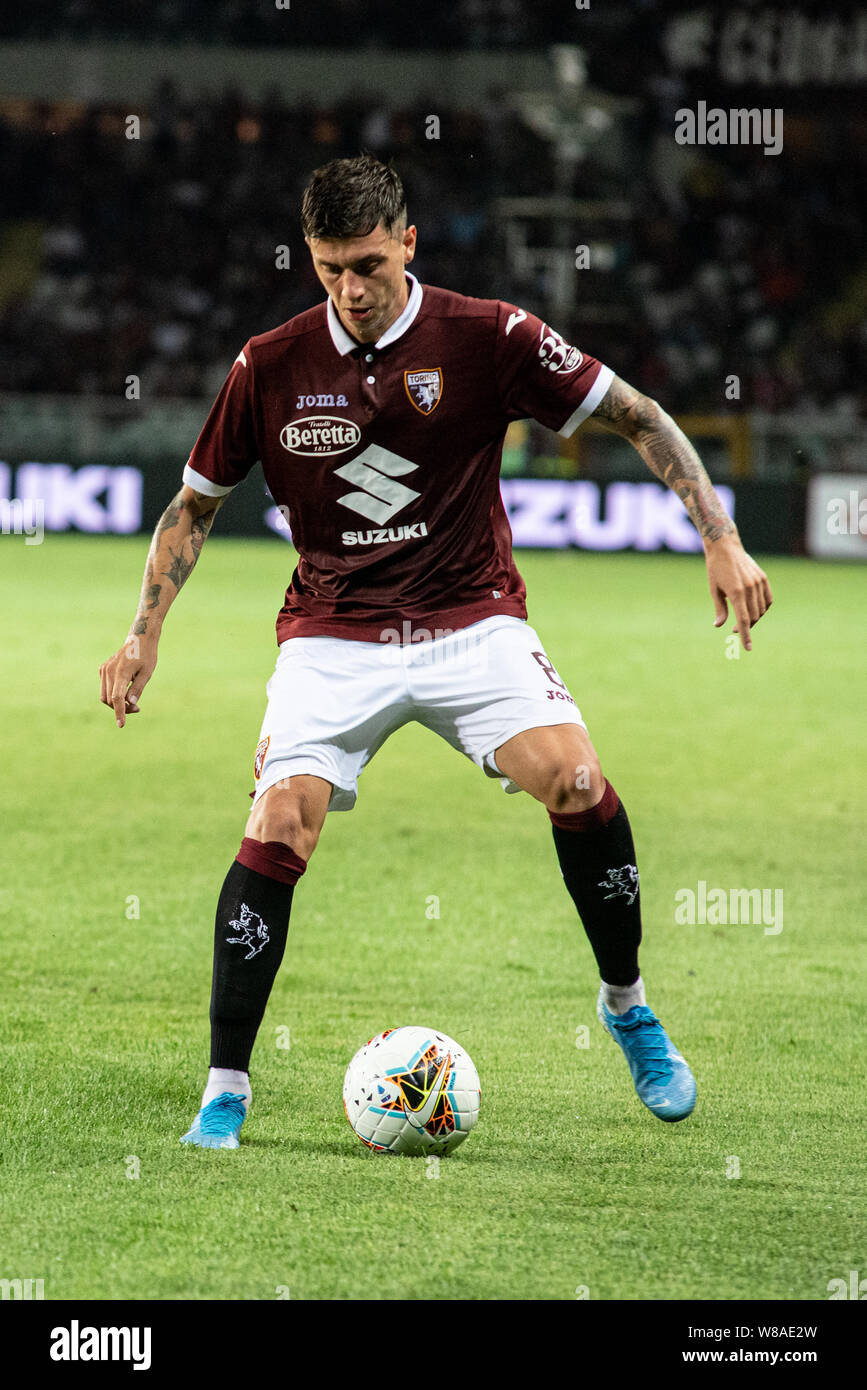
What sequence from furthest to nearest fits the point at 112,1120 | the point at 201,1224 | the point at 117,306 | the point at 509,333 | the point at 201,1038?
the point at 117,306
the point at 201,1038
the point at 509,333
the point at 112,1120
the point at 201,1224

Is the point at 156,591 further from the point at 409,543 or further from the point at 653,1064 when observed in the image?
the point at 653,1064

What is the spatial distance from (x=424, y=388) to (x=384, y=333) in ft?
0.55

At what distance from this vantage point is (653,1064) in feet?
13.7

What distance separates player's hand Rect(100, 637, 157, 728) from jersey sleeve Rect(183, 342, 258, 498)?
1.39ft

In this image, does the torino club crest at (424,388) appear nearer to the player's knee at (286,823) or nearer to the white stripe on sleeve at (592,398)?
the white stripe on sleeve at (592,398)

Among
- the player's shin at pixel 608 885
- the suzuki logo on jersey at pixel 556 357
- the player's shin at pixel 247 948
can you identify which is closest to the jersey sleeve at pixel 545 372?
the suzuki logo on jersey at pixel 556 357

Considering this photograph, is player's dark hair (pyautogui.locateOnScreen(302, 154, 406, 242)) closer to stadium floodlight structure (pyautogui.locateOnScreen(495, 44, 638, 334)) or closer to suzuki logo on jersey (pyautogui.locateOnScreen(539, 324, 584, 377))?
suzuki logo on jersey (pyautogui.locateOnScreen(539, 324, 584, 377))

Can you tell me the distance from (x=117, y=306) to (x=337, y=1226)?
26.2m

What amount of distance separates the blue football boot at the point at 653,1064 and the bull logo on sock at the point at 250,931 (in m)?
0.93

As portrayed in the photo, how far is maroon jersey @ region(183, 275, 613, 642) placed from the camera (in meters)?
4.28

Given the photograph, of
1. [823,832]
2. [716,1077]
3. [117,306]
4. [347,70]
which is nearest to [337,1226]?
[716,1077]

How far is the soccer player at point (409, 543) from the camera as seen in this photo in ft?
13.6

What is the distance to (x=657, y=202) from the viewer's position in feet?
93.7
